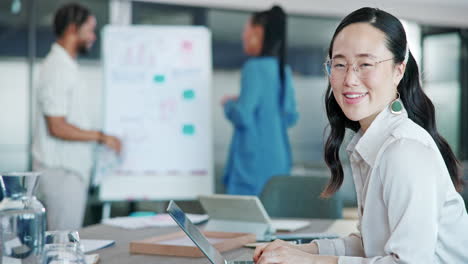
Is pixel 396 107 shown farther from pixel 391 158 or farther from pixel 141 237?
pixel 141 237

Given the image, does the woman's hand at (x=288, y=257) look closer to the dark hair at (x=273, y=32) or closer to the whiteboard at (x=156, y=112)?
the dark hair at (x=273, y=32)

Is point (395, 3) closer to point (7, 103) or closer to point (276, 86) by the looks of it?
point (276, 86)

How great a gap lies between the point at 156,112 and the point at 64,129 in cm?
86

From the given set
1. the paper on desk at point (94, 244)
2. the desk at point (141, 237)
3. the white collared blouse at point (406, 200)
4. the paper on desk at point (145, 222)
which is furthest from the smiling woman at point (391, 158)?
the paper on desk at point (145, 222)

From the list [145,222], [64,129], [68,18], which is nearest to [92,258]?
[145,222]

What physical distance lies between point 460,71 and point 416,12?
3.04 ft

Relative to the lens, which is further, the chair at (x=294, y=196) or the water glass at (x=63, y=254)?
the chair at (x=294, y=196)

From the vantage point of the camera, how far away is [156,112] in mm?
4094

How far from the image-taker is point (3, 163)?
466 cm

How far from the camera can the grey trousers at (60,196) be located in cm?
325

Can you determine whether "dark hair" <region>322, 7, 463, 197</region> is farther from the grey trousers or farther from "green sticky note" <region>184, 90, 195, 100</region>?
"green sticky note" <region>184, 90, 195, 100</region>

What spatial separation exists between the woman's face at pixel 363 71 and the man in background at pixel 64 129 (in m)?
2.34

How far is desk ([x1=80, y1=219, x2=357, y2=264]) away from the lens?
1583 millimetres

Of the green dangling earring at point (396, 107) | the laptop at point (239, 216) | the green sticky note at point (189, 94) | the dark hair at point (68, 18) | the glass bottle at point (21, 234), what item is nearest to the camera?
the glass bottle at point (21, 234)
